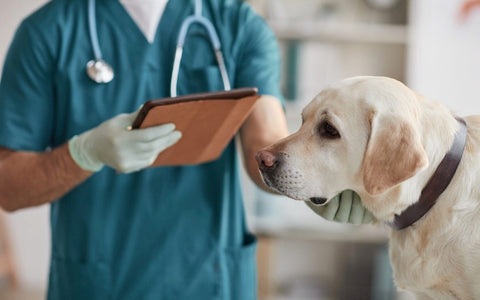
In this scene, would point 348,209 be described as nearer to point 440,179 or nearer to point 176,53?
point 440,179

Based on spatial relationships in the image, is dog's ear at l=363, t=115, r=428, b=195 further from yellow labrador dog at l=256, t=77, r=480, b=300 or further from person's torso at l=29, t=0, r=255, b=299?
person's torso at l=29, t=0, r=255, b=299

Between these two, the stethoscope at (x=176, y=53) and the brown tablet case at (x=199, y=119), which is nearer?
the brown tablet case at (x=199, y=119)

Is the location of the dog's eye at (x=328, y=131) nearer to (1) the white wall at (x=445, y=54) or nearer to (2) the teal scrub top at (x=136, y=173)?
(2) the teal scrub top at (x=136, y=173)

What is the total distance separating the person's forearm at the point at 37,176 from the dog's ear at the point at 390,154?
57cm

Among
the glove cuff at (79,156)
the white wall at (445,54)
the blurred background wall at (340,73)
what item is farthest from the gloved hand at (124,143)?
the white wall at (445,54)

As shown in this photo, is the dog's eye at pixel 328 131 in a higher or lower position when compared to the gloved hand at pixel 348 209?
higher

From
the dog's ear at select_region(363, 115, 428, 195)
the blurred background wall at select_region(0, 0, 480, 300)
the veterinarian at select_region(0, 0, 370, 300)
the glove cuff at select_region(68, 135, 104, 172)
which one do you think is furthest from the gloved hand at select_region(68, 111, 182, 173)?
the blurred background wall at select_region(0, 0, 480, 300)

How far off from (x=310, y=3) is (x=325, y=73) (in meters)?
0.35

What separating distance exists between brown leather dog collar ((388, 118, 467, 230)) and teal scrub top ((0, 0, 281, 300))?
0.47 m

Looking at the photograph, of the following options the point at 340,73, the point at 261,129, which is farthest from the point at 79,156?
the point at 340,73

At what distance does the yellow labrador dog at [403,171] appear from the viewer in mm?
771

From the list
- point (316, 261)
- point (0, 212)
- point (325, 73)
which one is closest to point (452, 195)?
point (325, 73)

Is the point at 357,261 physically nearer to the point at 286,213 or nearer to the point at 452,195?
the point at 286,213

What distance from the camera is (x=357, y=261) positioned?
2779 mm
